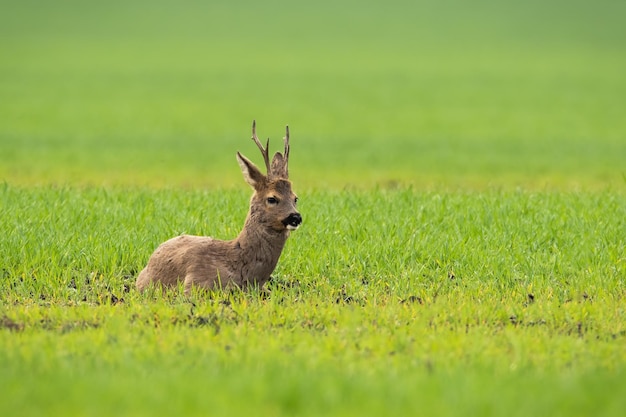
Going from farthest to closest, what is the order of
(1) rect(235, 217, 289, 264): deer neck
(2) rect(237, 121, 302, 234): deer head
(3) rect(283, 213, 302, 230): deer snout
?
(1) rect(235, 217, 289, 264): deer neck < (2) rect(237, 121, 302, 234): deer head < (3) rect(283, 213, 302, 230): deer snout

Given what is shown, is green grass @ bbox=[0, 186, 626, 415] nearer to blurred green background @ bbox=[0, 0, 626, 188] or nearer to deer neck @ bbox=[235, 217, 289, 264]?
deer neck @ bbox=[235, 217, 289, 264]

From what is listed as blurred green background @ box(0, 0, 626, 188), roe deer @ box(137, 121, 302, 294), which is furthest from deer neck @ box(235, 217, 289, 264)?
blurred green background @ box(0, 0, 626, 188)

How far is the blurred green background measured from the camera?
77.4 feet

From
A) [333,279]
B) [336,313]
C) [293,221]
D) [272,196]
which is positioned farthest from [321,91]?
[336,313]

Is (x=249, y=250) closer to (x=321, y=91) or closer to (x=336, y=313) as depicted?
(x=336, y=313)

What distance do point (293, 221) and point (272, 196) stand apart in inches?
11.3

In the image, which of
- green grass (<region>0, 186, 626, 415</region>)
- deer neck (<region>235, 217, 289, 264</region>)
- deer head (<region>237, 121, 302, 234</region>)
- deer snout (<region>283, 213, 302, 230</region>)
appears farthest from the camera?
deer neck (<region>235, 217, 289, 264</region>)

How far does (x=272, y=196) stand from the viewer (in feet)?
28.9

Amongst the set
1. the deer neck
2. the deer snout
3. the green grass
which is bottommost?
the green grass

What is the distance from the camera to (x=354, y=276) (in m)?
9.80

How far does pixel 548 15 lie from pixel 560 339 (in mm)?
69556

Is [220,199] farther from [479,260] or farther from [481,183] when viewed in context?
[481,183]

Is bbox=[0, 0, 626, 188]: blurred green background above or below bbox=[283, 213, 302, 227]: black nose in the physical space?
above

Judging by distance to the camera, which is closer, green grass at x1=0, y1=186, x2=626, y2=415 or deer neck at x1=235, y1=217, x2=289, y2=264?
green grass at x1=0, y1=186, x2=626, y2=415
